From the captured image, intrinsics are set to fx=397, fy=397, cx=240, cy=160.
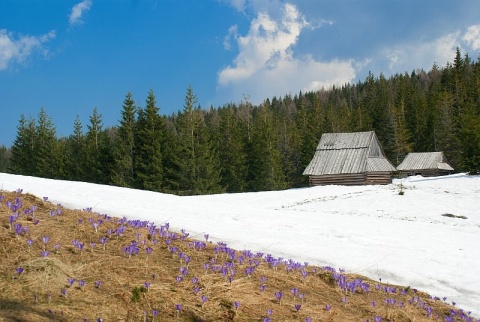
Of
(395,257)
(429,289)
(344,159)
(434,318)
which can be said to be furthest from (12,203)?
(344,159)

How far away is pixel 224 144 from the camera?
2442 inches

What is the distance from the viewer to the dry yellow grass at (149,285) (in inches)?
162

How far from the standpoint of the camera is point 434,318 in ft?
18.5

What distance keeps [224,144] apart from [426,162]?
29324 mm

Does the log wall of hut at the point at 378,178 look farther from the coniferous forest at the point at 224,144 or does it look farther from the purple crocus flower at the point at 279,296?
the purple crocus flower at the point at 279,296

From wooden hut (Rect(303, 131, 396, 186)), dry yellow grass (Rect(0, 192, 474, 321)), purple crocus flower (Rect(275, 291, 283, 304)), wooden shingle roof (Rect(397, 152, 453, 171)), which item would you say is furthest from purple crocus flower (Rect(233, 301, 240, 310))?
wooden shingle roof (Rect(397, 152, 453, 171))

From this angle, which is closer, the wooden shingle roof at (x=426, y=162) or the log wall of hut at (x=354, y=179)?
the log wall of hut at (x=354, y=179)

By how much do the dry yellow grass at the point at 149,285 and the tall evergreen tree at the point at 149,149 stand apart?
3703cm

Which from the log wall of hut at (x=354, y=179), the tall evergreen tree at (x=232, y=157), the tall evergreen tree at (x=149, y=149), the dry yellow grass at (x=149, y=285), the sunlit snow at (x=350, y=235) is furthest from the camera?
the tall evergreen tree at (x=232, y=157)

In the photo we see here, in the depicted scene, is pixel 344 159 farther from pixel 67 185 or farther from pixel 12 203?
pixel 12 203

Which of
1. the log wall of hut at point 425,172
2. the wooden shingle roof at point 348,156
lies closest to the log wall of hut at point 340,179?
the wooden shingle roof at point 348,156

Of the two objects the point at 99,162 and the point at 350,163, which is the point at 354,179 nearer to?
the point at 350,163

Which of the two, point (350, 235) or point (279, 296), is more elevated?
point (279, 296)

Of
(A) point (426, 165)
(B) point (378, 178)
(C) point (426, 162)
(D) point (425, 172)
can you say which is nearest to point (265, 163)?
(B) point (378, 178)
